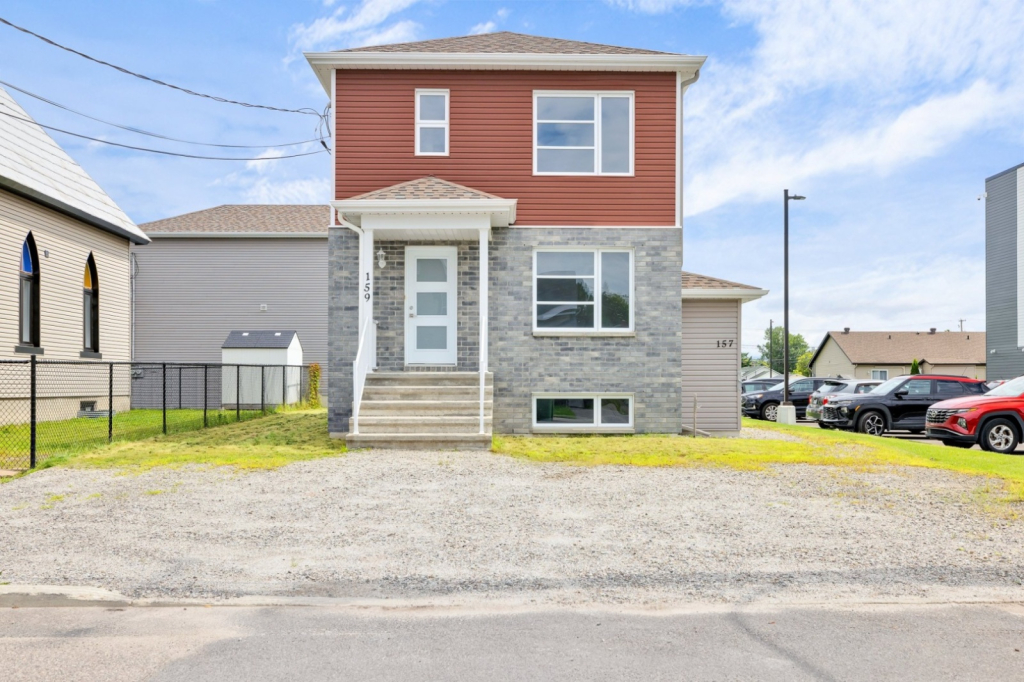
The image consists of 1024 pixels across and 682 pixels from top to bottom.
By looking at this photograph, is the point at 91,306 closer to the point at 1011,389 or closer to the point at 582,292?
the point at 582,292

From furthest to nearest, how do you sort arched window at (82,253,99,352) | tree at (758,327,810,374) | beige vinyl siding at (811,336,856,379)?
tree at (758,327,810,374) < beige vinyl siding at (811,336,856,379) < arched window at (82,253,99,352)

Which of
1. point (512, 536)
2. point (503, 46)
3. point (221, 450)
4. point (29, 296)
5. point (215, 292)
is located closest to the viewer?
point (512, 536)

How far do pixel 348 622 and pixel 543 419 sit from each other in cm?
905

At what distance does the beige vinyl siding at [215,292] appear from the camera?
25078 millimetres

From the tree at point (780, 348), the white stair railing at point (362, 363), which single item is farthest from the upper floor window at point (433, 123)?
the tree at point (780, 348)

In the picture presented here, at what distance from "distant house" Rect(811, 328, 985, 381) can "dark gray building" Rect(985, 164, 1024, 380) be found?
23.7 metres

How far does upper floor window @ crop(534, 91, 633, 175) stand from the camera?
13477mm

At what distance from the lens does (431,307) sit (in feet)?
43.7

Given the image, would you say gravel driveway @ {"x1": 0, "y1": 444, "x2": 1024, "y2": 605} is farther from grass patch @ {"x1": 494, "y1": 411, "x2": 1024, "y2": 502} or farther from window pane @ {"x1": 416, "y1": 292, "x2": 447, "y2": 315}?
window pane @ {"x1": 416, "y1": 292, "x2": 447, "y2": 315}

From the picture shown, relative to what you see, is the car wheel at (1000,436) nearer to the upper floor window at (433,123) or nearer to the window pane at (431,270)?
the window pane at (431,270)

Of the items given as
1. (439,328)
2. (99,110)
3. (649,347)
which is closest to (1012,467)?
(649,347)

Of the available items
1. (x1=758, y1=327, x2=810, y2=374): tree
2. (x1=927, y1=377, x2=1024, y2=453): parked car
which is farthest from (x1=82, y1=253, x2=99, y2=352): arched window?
(x1=758, y1=327, x2=810, y2=374): tree

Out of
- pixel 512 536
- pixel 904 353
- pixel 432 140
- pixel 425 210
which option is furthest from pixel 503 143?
pixel 904 353

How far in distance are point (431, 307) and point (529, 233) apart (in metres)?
2.29
